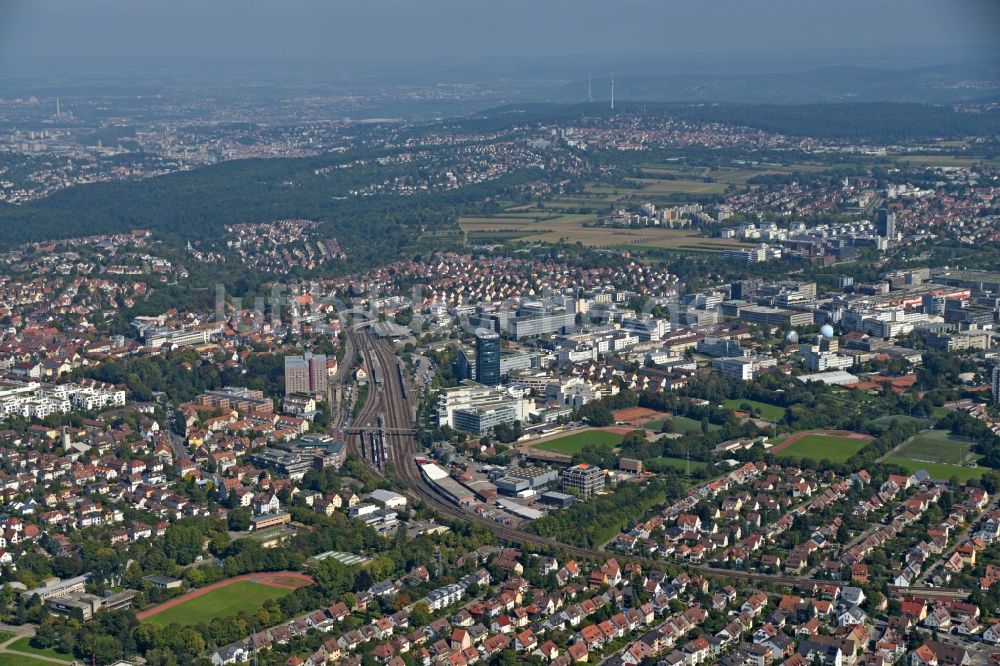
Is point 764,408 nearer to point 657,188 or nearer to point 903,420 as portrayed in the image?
point 903,420

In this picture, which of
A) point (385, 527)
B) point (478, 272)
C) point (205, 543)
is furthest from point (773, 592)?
point (478, 272)

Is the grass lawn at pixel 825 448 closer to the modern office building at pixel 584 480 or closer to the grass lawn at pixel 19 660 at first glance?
the modern office building at pixel 584 480

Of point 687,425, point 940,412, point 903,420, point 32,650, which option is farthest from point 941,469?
point 32,650

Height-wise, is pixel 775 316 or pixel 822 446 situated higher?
pixel 822 446

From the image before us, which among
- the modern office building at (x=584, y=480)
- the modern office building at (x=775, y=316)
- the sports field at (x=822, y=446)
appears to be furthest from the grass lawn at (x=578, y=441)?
the modern office building at (x=775, y=316)

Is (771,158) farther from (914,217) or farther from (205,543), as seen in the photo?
(205,543)

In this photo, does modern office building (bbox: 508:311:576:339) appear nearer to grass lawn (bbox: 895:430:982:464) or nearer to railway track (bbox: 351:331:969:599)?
railway track (bbox: 351:331:969:599)
